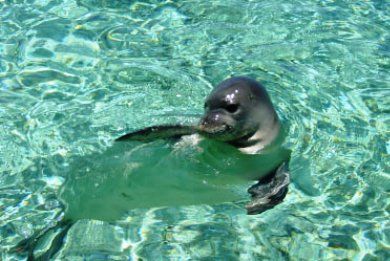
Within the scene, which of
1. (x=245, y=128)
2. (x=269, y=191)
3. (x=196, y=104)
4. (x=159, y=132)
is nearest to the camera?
(x=269, y=191)

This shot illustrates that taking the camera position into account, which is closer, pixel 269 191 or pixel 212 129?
pixel 269 191

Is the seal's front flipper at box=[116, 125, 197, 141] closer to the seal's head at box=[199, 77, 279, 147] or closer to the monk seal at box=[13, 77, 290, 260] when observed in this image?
the monk seal at box=[13, 77, 290, 260]

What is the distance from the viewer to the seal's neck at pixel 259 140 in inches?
215

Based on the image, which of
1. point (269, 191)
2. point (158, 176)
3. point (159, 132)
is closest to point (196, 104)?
point (159, 132)

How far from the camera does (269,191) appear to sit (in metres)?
4.95

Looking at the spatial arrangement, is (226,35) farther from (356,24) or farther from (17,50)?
(17,50)

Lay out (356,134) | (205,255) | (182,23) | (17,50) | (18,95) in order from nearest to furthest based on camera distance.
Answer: (205,255), (356,134), (18,95), (17,50), (182,23)

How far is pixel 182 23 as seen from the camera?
25.9 feet

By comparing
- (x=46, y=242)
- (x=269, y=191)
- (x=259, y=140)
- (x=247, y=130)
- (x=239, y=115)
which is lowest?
(x=46, y=242)

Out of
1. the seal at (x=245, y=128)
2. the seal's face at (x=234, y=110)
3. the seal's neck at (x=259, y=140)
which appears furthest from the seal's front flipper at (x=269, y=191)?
the seal's face at (x=234, y=110)

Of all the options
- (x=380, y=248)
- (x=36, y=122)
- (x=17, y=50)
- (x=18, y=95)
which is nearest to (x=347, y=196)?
(x=380, y=248)

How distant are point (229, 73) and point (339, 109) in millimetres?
1215

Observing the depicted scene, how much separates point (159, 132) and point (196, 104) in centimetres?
106

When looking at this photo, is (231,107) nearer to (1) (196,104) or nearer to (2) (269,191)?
(2) (269,191)
